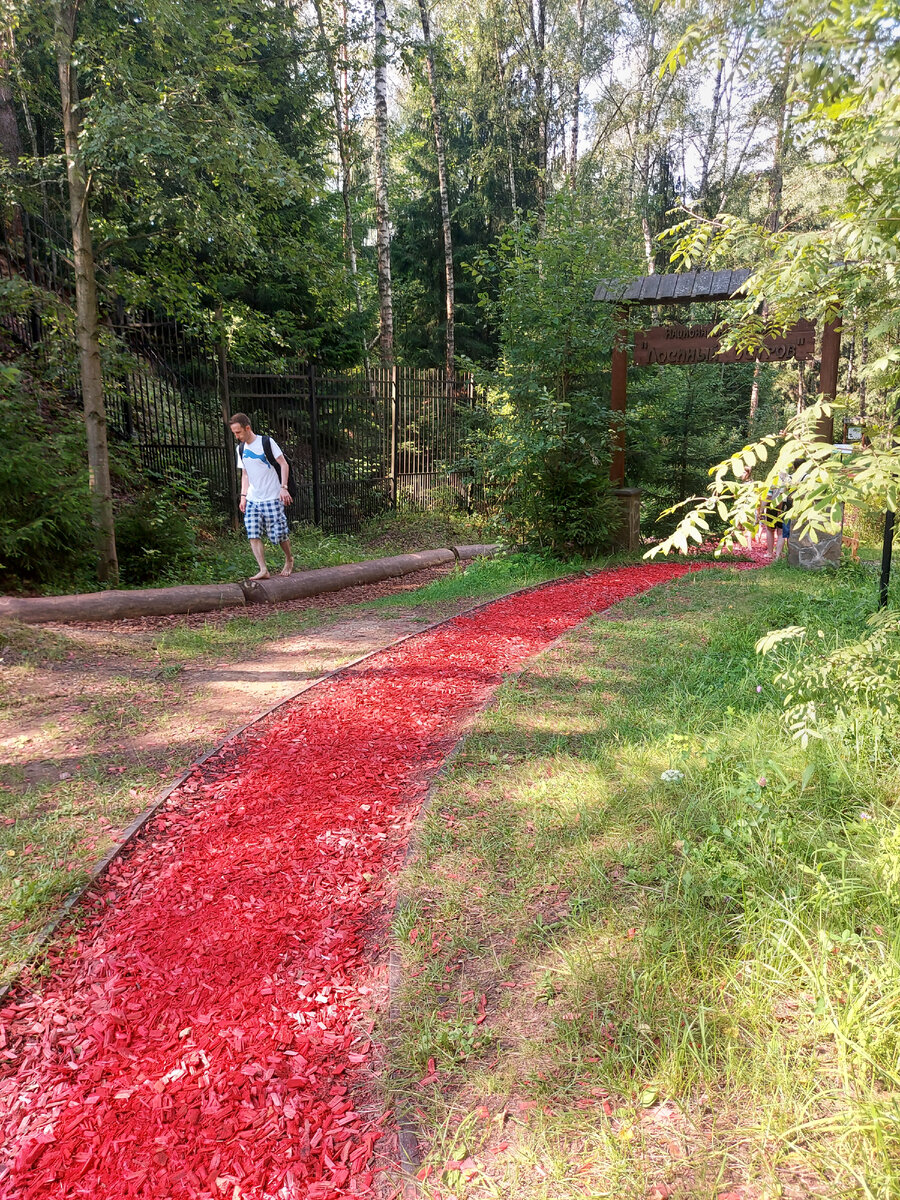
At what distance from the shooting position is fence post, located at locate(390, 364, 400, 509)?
13.6m

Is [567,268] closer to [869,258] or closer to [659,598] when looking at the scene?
[659,598]

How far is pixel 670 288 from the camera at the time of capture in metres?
9.60

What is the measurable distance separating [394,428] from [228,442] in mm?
3453

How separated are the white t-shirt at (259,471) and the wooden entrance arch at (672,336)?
4.63m

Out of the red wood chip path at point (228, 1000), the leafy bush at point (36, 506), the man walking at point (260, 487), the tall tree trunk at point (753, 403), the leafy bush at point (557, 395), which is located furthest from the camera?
the tall tree trunk at point (753, 403)

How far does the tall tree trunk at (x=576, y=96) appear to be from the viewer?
23625mm

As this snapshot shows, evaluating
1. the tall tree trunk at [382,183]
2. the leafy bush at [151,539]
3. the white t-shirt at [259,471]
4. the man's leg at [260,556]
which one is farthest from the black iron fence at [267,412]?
the man's leg at [260,556]

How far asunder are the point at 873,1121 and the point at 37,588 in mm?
8081

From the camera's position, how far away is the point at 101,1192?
1875 millimetres

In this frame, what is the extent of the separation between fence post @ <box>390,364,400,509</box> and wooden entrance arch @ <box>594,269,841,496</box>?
4.59m

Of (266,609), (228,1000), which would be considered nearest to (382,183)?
(266,609)

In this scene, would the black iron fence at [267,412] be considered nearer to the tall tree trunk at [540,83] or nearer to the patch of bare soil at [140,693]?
the patch of bare soil at [140,693]

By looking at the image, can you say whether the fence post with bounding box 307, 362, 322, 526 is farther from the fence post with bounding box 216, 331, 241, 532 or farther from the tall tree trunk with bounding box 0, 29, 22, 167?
the tall tree trunk with bounding box 0, 29, 22, 167

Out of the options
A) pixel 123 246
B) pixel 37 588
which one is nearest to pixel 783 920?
pixel 37 588
